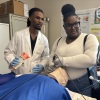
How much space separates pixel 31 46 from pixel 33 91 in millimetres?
1151

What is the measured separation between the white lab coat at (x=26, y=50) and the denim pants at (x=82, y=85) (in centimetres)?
51

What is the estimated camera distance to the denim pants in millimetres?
1189

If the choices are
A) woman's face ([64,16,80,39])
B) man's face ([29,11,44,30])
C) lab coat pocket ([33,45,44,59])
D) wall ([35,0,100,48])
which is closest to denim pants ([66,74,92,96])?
woman's face ([64,16,80,39])

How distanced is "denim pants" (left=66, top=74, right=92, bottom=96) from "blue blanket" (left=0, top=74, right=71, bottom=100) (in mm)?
491

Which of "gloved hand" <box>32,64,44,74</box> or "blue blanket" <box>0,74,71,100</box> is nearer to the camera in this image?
"blue blanket" <box>0,74,71,100</box>

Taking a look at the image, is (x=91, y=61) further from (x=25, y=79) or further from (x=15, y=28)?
(x=15, y=28)

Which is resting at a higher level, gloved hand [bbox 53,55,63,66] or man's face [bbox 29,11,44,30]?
man's face [bbox 29,11,44,30]

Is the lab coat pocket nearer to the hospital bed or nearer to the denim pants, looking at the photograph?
the denim pants

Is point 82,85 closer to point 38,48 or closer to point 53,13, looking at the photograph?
point 38,48

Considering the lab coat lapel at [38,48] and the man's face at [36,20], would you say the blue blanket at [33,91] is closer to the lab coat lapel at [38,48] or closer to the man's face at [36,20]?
the lab coat lapel at [38,48]

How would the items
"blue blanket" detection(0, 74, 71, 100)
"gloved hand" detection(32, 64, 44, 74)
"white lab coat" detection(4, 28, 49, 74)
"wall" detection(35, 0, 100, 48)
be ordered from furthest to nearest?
"wall" detection(35, 0, 100, 48), "white lab coat" detection(4, 28, 49, 74), "gloved hand" detection(32, 64, 44, 74), "blue blanket" detection(0, 74, 71, 100)

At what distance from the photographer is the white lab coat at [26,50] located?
1.67 m

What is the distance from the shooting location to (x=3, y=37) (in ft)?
8.70

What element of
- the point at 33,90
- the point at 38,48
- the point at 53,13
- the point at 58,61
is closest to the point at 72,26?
the point at 58,61
